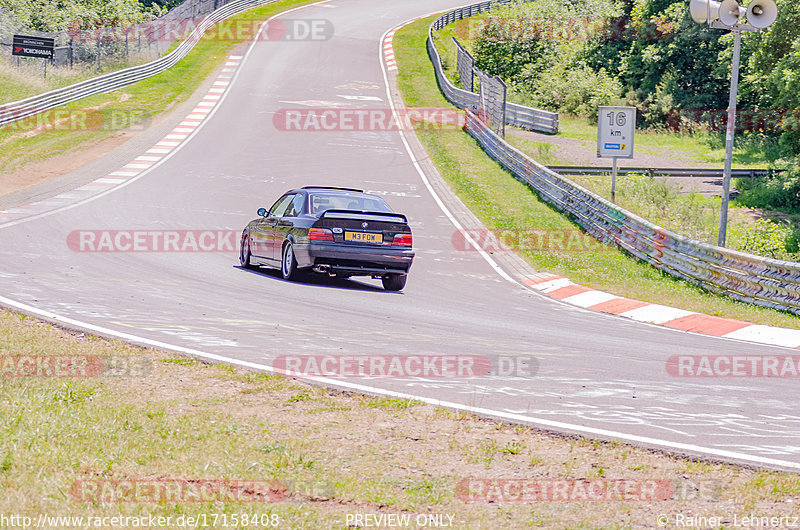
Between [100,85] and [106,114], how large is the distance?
16.3ft

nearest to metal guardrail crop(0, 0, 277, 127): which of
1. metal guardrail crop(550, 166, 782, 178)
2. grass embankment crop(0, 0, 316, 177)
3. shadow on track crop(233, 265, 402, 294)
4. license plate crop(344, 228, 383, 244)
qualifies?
grass embankment crop(0, 0, 316, 177)

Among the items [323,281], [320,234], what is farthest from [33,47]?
[320,234]

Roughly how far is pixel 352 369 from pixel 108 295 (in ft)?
16.3

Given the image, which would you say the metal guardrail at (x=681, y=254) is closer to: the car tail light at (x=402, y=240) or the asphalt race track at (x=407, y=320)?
the asphalt race track at (x=407, y=320)

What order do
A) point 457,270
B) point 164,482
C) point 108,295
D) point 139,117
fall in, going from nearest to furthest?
point 164,482
point 108,295
point 457,270
point 139,117

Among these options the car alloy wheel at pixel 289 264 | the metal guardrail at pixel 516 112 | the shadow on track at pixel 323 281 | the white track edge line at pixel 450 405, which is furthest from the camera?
the metal guardrail at pixel 516 112

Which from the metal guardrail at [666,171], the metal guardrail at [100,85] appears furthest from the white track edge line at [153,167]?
the metal guardrail at [666,171]

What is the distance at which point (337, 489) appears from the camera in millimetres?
5324

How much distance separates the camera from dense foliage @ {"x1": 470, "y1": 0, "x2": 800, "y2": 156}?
1686 inches

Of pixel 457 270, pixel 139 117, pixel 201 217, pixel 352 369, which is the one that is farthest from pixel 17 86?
pixel 352 369

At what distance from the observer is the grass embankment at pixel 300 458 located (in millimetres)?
5012

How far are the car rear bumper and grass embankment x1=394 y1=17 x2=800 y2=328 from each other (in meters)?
4.24

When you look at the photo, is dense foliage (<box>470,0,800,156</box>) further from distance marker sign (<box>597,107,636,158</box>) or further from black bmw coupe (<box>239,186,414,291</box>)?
black bmw coupe (<box>239,186,414,291</box>)

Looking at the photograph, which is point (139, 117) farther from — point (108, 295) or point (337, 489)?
point (337, 489)
